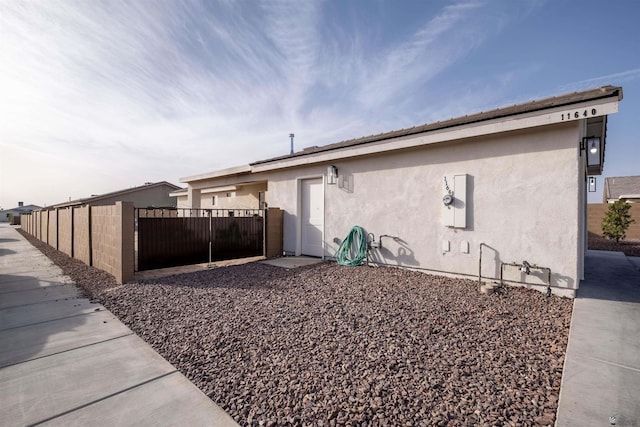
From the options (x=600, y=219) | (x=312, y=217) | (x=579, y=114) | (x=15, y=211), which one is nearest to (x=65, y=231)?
(x=312, y=217)

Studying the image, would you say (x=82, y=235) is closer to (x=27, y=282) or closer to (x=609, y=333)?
(x=27, y=282)

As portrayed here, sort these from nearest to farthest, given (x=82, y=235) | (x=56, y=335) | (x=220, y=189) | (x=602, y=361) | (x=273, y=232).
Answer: (x=602, y=361)
(x=56, y=335)
(x=82, y=235)
(x=273, y=232)
(x=220, y=189)

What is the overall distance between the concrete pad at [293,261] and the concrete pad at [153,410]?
16.7 feet

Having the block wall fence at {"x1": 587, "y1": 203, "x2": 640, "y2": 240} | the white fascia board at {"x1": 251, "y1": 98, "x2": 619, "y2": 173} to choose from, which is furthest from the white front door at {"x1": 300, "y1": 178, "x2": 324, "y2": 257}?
the block wall fence at {"x1": 587, "y1": 203, "x2": 640, "y2": 240}

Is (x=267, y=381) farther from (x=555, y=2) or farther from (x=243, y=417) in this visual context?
(x=555, y=2)

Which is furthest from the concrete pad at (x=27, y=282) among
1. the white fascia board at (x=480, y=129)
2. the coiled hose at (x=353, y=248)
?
the white fascia board at (x=480, y=129)

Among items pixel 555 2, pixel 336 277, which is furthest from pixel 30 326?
pixel 555 2

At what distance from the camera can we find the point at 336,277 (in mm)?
6266

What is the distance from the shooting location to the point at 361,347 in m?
3.02

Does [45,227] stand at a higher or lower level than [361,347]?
higher

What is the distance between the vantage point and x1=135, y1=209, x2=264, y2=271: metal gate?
7254 mm

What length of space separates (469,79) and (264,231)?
7696 millimetres

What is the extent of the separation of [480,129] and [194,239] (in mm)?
7581

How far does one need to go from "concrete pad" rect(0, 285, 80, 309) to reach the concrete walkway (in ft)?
23.4
